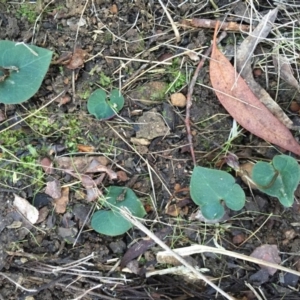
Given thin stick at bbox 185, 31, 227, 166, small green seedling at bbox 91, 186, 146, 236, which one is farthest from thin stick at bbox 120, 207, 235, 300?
thin stick at bbox 185, 31, 227, 166

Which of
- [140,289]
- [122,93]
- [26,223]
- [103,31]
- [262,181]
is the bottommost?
[140,289]

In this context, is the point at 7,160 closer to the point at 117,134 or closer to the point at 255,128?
the point at 117,134

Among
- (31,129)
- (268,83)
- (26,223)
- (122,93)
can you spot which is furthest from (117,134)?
(268,83)

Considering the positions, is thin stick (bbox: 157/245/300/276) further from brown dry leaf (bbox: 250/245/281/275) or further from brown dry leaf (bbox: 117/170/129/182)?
brown dry leaf (bbox: 117/170/129/182)

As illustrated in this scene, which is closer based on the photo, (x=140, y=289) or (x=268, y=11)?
(x=140, y=289)

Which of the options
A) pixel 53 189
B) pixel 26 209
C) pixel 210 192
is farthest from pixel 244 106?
pixel 26 209

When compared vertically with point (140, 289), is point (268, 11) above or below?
above
